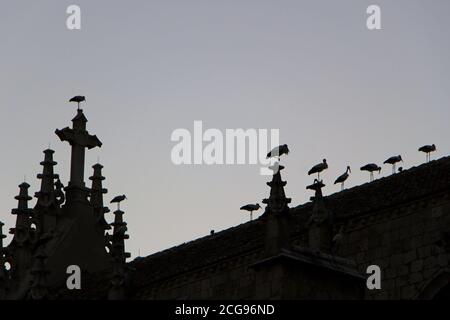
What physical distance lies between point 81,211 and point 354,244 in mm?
17890

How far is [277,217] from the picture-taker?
124ft

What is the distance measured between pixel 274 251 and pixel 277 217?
947mm

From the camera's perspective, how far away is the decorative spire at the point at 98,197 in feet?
196

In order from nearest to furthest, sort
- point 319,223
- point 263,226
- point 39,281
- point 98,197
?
point 319,223 → point 263,226 → point 39,281 → point 98,197

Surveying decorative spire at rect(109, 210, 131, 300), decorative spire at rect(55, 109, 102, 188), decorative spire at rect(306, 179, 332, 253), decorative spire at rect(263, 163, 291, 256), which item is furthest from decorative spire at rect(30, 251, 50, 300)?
decorative spire at rect(263, 163, 291, 256)

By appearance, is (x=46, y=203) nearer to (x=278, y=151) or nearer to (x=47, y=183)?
(x=47, y=183)

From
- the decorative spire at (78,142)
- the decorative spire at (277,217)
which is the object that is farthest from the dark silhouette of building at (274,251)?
the decorative spire at (78,142)

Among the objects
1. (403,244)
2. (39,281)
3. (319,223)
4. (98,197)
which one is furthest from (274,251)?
(98,197)

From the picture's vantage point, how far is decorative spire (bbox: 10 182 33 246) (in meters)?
58.6

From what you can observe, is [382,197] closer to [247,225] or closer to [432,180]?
[432,180]

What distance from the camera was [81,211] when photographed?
195 feet
